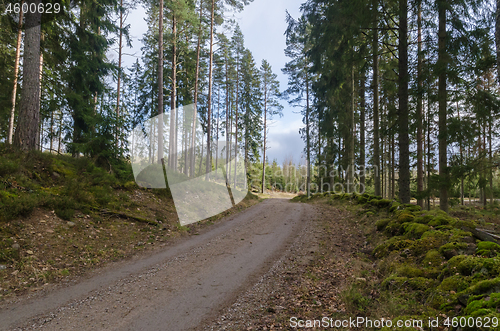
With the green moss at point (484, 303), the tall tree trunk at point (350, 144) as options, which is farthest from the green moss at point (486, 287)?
the tall tree trunk at point (350, 144)

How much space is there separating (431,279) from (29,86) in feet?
42.0

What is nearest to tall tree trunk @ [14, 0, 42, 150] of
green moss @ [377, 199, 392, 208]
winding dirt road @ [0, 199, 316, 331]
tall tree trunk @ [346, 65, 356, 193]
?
winding dirt road @ [0, 199, 316, 331]

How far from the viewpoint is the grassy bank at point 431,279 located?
2.79 m

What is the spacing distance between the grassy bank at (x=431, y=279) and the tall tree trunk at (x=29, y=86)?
11.2m

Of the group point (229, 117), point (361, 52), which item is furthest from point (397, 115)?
point (229, 117)

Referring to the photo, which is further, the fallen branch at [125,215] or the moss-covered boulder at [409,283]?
the fallen branch at [125,215]

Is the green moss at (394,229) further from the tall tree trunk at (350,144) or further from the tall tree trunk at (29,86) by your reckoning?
the tall tree trunk at (29,86)

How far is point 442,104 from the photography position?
9344 mm

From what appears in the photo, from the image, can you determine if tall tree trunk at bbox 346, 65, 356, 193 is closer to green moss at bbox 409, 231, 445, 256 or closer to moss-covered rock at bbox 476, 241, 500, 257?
green moss at bbox 409, 231, 445, 256

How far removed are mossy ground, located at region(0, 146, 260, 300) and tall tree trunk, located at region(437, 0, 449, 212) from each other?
395 inches

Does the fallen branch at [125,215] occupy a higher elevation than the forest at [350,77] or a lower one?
lower

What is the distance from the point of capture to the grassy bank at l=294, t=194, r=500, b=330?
2.79 meters

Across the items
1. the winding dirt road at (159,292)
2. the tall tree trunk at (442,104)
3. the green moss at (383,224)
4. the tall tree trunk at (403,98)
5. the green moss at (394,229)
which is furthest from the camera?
the tall tree trunk at (403,98)

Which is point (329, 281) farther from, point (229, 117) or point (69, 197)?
point (229, 117)
